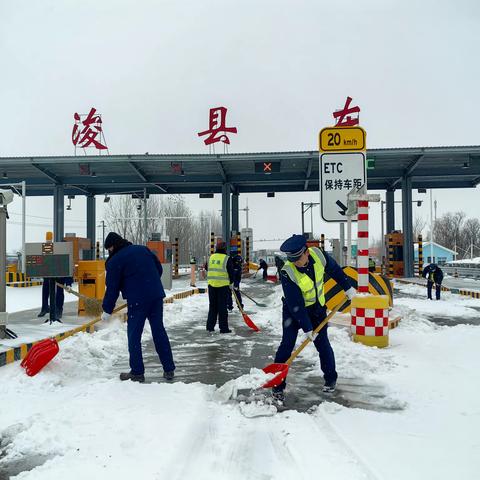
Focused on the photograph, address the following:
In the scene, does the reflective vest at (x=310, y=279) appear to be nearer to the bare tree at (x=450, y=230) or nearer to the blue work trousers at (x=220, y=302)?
the blue work trousers at (x=220, y=302)

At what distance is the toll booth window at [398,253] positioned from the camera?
2619 cm

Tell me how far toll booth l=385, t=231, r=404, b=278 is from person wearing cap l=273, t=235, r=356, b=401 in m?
22.6

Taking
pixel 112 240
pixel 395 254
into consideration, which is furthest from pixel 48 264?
pixel 395 254

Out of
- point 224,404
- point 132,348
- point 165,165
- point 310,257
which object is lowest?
point 224,404

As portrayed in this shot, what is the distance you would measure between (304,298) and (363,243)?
2.60 m

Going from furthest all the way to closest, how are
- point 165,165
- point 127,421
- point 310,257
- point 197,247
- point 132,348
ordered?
point 197,247 → point 165,165 → point 132,348 → point 310,257 → point 127,421

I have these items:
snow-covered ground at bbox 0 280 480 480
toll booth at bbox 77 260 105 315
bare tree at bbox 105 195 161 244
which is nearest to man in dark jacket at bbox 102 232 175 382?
snow-covered ground at bbox 0 280 480 480

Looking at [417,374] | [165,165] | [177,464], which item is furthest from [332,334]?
[165,165]

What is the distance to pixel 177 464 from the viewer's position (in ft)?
9.96

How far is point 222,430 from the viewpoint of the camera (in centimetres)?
364

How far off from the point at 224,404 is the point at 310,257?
1.65 meters

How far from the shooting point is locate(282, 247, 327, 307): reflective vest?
4.54 m

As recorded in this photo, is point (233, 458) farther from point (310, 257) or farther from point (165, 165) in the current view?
point (165, 165)

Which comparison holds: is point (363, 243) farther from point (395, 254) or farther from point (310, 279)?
point (395, 254)
